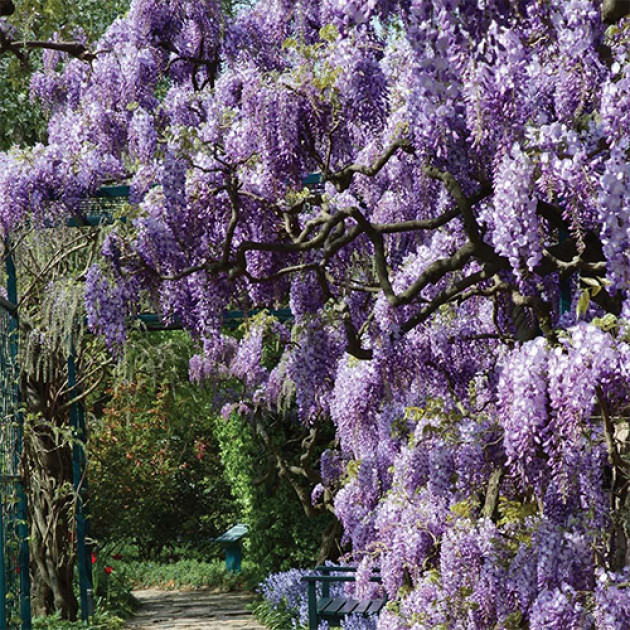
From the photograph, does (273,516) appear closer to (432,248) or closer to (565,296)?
(432,248)

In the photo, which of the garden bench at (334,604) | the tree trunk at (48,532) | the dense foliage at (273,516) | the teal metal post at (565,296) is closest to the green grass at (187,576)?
the dense foliage at (273,516)

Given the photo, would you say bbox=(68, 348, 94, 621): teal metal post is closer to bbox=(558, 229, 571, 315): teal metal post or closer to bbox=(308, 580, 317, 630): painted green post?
bbox=(308, 580, 317, 630): painted green post

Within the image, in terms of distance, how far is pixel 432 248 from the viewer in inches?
219

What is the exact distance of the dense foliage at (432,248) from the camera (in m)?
4.11

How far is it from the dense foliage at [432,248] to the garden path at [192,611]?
2.72m

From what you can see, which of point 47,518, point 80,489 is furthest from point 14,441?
point 47,518

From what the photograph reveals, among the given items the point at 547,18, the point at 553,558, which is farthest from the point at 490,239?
the point at 553,558

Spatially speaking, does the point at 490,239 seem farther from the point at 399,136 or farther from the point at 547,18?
the point at 547,18

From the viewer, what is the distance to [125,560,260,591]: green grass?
11.9 m

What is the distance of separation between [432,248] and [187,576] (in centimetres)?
774

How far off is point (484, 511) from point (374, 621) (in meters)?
2.67

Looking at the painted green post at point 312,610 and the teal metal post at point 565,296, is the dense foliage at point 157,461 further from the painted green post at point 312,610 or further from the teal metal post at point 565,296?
the teal metal post at point 565,296

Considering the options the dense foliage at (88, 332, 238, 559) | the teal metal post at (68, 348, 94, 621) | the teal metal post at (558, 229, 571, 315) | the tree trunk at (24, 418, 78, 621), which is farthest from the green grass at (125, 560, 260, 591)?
the teal metal post at (558, 229, 571, 315)

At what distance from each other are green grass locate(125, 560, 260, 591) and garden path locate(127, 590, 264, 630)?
0.86ft
